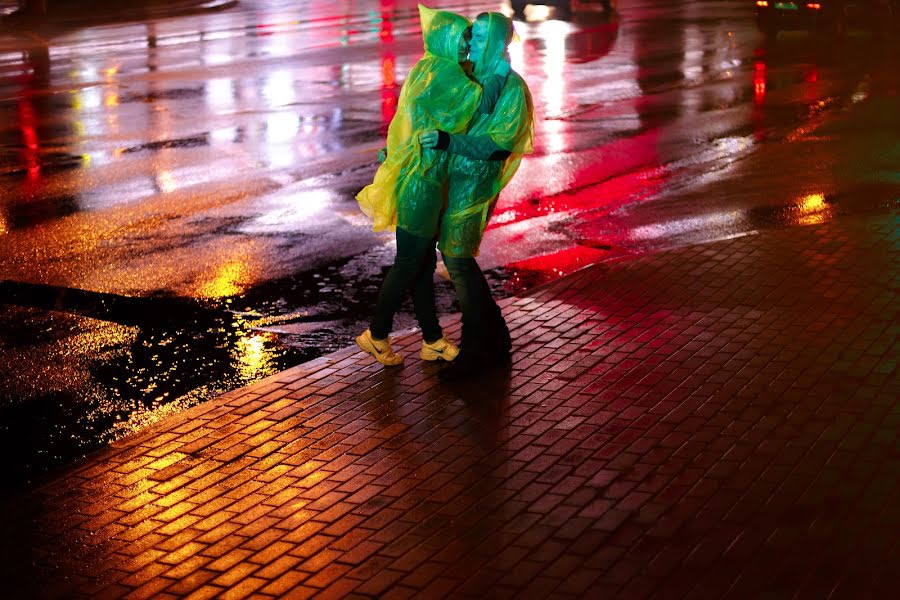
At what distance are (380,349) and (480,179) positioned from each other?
1155mm

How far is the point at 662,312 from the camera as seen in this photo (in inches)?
314

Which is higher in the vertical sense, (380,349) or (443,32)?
(443,32)

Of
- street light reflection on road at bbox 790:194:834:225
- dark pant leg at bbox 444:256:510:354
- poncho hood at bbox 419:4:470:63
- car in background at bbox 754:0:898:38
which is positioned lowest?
street light reflection on road at bbox 790:194:834:225

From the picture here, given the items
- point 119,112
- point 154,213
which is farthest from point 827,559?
point 119,112

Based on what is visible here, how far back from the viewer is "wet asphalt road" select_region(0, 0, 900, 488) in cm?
777

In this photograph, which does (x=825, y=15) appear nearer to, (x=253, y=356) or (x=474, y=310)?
(x=474, y=310)

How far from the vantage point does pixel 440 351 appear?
733cm

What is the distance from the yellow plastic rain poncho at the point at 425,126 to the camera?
6719 mm

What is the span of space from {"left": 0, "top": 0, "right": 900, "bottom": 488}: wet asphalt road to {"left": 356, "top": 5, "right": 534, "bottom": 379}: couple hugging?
90 cm

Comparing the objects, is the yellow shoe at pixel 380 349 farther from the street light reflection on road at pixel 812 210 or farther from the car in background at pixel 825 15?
the car in background at pixel 825 15

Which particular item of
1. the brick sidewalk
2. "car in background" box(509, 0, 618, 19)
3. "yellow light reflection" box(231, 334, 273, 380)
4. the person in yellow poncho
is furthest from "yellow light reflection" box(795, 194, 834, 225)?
"car in background" box(509, 0, 618, 19)

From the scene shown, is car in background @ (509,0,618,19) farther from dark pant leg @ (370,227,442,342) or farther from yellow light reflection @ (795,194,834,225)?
dark pant leg @ (370,227,442,342)

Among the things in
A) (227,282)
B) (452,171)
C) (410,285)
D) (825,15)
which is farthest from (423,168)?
(825,15)

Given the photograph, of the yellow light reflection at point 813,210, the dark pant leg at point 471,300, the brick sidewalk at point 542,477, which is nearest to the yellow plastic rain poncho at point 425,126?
the dark pant leg at point 471,300
